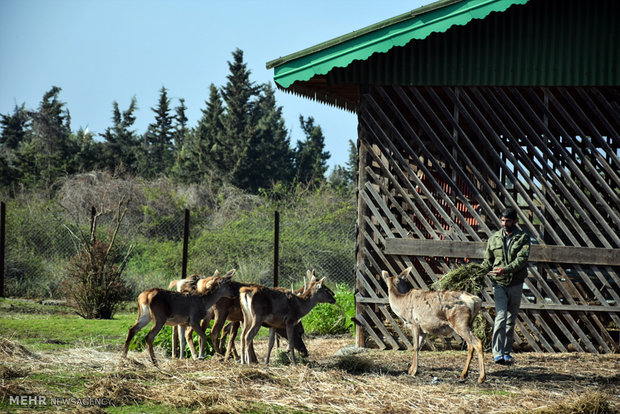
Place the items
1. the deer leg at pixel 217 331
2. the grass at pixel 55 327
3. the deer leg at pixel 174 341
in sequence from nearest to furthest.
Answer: the deer leg at pixel 217 331
the deer leg at pixel 174 341
the grass at pixel 55 327

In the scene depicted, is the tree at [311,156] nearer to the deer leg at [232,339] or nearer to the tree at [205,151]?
the tree at [205,151]

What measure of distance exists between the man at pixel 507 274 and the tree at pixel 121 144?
117 ft

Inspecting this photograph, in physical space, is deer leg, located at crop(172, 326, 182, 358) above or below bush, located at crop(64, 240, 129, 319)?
below

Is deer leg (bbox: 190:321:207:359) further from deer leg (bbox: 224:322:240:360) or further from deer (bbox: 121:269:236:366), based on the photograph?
deer leg (bbox: 224:322:240:360)

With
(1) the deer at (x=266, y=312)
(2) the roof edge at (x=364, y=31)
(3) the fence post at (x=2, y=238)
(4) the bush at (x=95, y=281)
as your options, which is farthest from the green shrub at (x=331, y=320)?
(3) the fence post at (x=2, y=238)

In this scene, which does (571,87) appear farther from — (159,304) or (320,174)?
(320,174)

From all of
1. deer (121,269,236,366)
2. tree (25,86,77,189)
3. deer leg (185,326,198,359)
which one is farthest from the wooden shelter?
tree (25,86,77,189)

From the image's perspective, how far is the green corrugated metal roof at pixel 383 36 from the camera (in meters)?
11.7

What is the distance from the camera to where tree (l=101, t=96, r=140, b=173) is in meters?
47.9

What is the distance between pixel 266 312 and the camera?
1034 cm

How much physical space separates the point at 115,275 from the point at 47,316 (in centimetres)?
179

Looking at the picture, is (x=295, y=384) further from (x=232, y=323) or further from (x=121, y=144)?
(x=121, y=144)

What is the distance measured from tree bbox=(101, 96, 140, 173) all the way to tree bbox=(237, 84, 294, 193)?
815cm

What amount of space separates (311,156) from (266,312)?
4753cm
